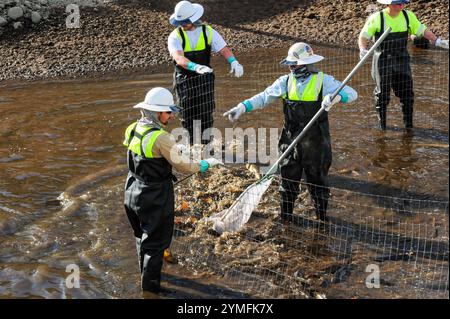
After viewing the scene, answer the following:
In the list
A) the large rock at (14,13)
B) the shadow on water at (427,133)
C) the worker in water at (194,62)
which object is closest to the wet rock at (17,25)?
the large rock at (14,13)

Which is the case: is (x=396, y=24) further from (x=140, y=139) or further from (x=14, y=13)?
(x=14, y=13)

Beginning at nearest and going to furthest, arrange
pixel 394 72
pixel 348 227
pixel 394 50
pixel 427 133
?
pixel 348 227 < pixel 394 50 < pixel 394 72 < pixel 427 133

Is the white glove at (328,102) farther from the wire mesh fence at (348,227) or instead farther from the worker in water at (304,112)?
the wire mesh fence at (348,227)

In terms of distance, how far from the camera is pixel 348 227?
22.1 feet

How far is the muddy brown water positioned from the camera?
623 centimetres

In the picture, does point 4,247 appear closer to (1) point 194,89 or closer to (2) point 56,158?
(2) point 56,158

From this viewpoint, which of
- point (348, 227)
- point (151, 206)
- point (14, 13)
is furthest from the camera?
point (14, 13)

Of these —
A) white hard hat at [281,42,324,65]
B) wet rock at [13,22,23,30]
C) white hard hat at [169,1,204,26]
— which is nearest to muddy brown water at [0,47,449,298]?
white hard hat at [281,42,324,65]

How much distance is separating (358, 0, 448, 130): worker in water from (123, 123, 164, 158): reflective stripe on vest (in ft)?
12.8

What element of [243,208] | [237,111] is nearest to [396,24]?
[237,111]

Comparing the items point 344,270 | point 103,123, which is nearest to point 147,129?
point 344,270

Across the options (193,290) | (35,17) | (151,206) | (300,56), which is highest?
(300,56)

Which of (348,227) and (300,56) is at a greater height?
(300,56)

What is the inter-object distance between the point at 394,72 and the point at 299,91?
291 cm
